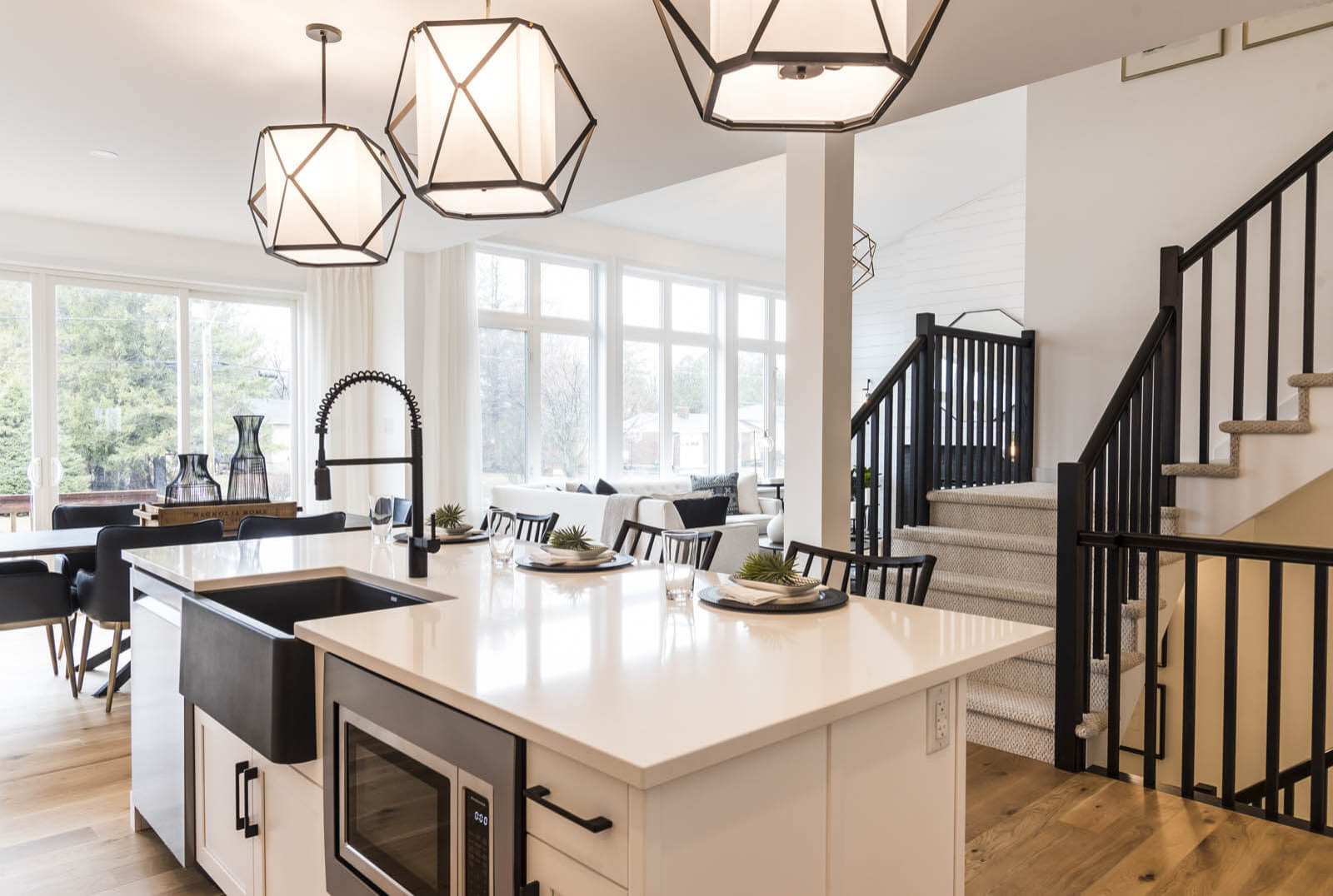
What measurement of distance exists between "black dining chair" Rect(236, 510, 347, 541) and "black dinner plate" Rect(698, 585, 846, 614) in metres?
2.43

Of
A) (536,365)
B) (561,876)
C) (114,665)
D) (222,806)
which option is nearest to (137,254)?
(536,365)

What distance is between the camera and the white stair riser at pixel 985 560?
12.9 ft

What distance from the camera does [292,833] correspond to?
1860 mm

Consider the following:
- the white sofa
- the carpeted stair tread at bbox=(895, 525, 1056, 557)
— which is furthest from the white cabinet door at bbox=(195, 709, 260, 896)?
the carpeted stair tread at bbox=(895, 525, 1056, 557)

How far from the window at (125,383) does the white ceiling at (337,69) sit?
163 cm

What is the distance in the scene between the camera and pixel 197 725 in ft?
7.41

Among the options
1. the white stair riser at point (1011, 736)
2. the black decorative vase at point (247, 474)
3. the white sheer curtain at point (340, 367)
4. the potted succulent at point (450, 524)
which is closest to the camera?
the potted succulent at point (450, 524)

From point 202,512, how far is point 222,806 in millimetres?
2459

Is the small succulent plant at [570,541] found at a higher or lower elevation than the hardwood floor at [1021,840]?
higher

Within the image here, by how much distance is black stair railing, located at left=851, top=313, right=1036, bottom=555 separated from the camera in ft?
14.0

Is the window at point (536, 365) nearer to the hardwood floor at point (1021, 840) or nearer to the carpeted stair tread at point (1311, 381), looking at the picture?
the hardwood floor at point (1021, 840)

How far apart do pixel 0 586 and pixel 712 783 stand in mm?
3966

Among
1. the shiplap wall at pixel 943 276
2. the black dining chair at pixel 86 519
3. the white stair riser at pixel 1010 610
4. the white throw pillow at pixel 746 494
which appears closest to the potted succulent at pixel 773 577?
the white stair riser at pixel 1010 610

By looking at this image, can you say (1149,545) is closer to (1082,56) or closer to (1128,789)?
(1128,789)
